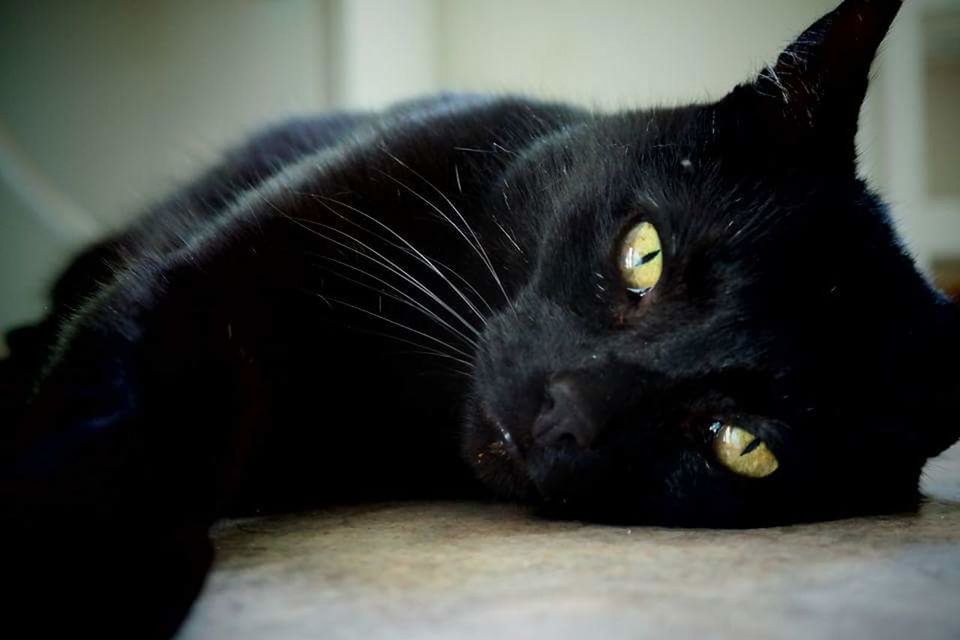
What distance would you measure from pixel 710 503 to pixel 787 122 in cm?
43

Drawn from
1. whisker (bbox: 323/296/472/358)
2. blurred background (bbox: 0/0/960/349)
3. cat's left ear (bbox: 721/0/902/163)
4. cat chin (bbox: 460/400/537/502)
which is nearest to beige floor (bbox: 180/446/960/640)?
cat chin (bbox: 460/400/537/502)

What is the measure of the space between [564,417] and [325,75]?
1.75 m

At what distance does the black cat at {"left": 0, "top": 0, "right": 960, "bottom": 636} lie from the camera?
75cm

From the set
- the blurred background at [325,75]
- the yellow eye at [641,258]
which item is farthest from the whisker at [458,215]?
the blurred background at [325,75]

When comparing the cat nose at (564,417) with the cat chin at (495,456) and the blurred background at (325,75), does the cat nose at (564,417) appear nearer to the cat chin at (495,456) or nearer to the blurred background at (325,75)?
the cat chin at (495,456)

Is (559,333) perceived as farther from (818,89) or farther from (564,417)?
(818,89)

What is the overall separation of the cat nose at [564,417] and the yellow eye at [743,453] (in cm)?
15

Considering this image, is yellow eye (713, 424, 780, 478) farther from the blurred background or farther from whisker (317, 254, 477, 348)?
the blurred background

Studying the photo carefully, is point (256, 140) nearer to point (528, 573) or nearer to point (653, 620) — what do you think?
point (528, 573)

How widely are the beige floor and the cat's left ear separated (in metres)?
0.42

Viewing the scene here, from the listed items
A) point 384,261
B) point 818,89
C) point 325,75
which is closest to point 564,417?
point 384,261

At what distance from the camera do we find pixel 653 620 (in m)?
0.52

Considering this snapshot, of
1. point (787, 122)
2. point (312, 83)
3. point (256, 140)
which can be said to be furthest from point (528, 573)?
point (312, 83)

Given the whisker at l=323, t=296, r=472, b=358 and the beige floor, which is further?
the whisker at l=323, t=296, r=472, b=358
